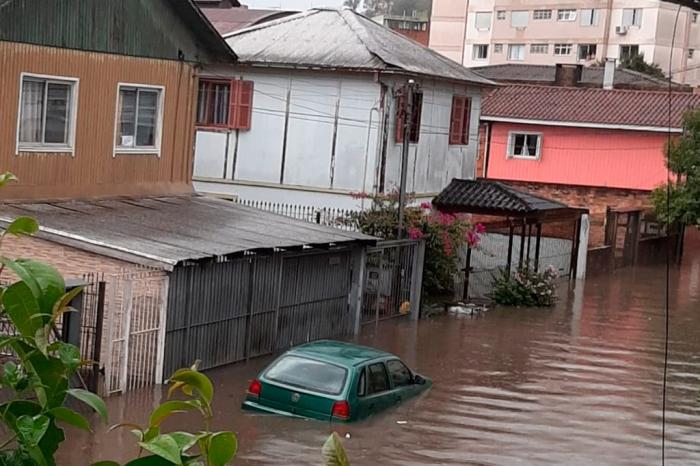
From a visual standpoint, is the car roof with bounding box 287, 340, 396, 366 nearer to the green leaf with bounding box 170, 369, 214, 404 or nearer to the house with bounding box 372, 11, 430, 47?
the green leaf with bounding box 170, 369, 214, 404

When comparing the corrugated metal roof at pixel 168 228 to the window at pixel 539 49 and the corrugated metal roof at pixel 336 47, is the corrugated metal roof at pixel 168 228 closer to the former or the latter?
the corrugated metal roof at pixel 336 47

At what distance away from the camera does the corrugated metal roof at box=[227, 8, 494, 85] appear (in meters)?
29.6

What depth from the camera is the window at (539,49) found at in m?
78.5

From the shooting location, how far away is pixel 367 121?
29.4 m

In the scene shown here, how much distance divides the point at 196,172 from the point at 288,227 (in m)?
9.67

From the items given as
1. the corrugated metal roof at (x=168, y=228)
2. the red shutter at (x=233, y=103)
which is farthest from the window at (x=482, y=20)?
the corrugated metal roof at (x=168, y=228)

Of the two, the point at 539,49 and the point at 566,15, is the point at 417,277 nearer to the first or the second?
the point at 566,15

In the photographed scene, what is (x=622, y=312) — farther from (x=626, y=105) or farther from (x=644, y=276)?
(x=626, y=105)

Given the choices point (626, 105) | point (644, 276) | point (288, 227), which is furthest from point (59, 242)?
point (626, 105)

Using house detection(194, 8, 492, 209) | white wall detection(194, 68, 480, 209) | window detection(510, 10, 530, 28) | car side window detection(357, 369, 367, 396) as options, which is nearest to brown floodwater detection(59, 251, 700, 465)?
car side window detection(357, 369, 367, 396)

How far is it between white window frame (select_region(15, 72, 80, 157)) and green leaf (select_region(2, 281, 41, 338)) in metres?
18.1

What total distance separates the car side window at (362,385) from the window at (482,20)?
6836 centimetres

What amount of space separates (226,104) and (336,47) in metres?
3.13

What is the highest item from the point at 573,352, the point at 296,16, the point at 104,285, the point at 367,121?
the point at 296,16
